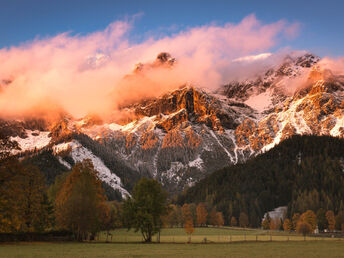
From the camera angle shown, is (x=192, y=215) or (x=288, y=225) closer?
(x=288, y=225)

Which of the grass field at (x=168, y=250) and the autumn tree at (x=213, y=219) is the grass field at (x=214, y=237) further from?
the autumn tree at (x=213, y=219)

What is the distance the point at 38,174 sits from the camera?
7869cm

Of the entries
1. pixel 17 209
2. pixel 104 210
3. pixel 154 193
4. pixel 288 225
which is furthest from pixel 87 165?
pixel 288 225

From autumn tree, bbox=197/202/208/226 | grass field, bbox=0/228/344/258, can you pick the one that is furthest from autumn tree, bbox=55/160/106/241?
autumn tree, bbox=197/202/208/226

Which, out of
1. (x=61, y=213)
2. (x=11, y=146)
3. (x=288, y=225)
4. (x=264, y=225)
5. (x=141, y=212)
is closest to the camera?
(x=11, y=146)

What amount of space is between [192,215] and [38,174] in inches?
4799

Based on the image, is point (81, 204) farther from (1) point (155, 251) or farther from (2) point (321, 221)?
(2) point (321, 221)

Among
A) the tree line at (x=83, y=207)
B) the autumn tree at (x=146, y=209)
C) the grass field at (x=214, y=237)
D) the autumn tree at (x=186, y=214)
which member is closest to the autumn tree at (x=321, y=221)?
the grass field at (x=214, y=237)

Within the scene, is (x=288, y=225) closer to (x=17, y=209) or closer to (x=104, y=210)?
(x=104, y=210)

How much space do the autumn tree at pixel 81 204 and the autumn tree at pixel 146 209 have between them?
586 cm

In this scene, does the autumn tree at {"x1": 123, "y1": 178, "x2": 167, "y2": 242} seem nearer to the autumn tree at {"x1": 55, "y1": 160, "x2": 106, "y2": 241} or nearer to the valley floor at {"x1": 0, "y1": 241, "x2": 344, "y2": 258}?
the autumn tree at {"x1": 55, "y1": 160, "x2": 106, "y2": 241}

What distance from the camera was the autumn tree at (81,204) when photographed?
7575 cm

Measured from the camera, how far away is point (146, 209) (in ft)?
272

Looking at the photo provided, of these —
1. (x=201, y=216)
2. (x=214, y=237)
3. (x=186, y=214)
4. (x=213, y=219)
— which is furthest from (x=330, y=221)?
(x=214, y=237)
